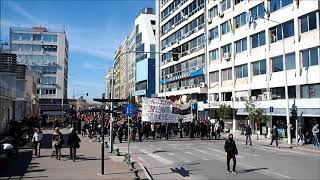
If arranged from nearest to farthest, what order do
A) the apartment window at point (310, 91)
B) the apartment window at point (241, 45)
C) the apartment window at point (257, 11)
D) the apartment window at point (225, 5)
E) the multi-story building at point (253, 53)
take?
the apartment window at point (310, 91), the multi-story building at point (253, 53), the apartment window at point (257, 11), the apartment window at point (241, 45), the apartment window at point (225, 5)

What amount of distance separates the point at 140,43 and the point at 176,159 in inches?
3476

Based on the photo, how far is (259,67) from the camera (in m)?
46.1

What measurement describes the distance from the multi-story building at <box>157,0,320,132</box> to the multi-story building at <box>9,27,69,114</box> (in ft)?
144

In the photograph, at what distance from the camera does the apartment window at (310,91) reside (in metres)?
36.2

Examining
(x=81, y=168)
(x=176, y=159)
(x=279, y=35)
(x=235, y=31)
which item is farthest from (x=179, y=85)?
(x=81, y=168)

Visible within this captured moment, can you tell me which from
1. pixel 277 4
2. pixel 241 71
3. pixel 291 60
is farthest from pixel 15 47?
pixel 291 60

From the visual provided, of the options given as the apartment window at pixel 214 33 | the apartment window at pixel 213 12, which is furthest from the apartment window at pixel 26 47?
the apartment window at pixel 214 33

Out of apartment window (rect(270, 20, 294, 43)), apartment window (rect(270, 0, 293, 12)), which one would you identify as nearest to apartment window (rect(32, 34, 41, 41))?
apartment window (rect(270, 0, 293, 12))

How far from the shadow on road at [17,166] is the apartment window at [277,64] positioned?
2645cm

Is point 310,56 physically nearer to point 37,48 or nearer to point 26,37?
point 37,48

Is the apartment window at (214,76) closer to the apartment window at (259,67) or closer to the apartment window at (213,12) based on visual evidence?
the apartment window at (213,12)

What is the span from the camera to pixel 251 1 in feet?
158

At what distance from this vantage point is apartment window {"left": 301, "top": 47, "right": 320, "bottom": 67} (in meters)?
36.4

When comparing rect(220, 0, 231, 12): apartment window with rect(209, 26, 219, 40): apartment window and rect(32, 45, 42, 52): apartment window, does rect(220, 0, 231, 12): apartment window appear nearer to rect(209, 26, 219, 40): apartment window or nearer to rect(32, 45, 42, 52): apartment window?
rect(209, 26, 219, 40): apartment window
